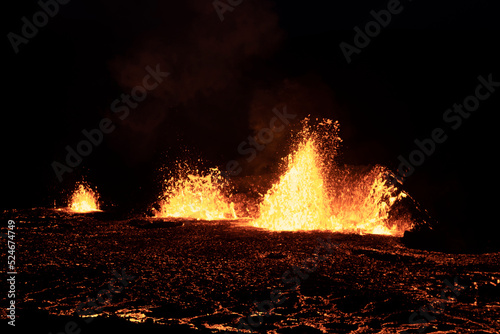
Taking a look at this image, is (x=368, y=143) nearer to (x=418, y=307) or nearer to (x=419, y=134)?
(x=419, y=134)

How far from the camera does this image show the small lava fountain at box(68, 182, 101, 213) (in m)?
19.1

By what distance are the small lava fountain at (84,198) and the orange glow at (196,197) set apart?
3.68 m

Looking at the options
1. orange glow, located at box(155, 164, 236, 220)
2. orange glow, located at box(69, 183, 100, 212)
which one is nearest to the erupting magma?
orange glow, located at box(155, 164, 236, 220)

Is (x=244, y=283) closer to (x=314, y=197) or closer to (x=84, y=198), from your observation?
(x=314, y=197)

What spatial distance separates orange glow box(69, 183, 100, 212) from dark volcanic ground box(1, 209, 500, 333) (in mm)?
9552

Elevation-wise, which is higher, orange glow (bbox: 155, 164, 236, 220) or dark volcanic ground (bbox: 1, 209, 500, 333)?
orange glow (bbox: 155, 164, 236, 220)

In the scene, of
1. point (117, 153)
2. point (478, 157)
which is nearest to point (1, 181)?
point (117, 153)

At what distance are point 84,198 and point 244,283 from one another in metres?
16.1

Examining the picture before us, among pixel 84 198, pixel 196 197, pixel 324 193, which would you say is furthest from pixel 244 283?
pixel 84 198

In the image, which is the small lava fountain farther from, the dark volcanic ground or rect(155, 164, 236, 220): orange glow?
the dark volcanic ground

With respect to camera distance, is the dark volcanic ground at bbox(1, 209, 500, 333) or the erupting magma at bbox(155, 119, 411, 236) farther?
the erupting magma at bbox(155, 119, 411, 236)

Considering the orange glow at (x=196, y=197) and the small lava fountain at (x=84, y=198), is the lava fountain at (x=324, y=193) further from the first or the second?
the small lava fountain at (x=84, y=198)

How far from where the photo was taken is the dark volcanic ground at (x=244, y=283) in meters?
4.39

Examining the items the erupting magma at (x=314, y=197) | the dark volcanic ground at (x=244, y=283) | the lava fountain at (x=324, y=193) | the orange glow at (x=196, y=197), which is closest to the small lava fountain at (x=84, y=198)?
the orange glow at (x=196, y=197)
